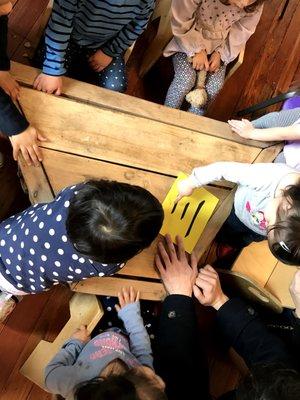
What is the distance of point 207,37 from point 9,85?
0.77m

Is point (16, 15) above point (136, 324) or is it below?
above

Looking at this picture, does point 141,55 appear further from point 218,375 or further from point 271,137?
point 218,375

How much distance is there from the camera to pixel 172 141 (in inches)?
47.0

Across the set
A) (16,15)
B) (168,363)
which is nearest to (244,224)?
(168,363)

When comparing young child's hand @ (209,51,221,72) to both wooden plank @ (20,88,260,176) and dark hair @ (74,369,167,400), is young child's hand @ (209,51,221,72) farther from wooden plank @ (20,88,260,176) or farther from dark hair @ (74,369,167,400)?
dark hair @ (74,369,167,400)

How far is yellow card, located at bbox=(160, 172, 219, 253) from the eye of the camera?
114 centimetres

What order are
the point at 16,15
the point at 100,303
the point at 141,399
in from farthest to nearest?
the point at 16,15
the point at 100,303
the point at 141,399

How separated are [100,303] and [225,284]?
46cm

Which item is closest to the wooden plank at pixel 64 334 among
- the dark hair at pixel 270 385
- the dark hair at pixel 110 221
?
the dark hair at pixel 110 221

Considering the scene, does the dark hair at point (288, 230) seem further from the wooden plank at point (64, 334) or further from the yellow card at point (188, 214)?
the wooden plank at point (64, 334)

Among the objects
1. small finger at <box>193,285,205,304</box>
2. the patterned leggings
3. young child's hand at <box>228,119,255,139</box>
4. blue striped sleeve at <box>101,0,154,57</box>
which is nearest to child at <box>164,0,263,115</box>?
the patterned leggings

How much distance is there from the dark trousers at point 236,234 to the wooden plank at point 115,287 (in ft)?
1.20

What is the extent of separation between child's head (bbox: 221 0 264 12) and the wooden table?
41 centimetres

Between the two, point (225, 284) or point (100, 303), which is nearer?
point (100, 303)
